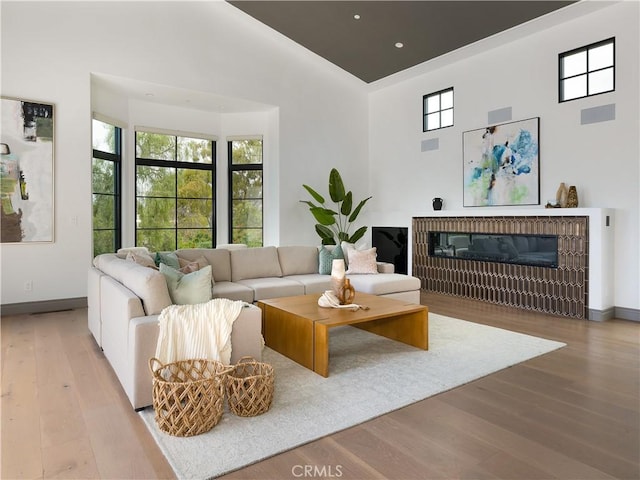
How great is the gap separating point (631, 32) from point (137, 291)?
5759 mm

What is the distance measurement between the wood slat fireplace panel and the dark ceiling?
2596 mm

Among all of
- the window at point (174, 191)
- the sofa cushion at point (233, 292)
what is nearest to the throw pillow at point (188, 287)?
the sofa cushion at point (233, 292)

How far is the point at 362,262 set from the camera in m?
5.15

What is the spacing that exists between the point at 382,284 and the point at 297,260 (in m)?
1.25

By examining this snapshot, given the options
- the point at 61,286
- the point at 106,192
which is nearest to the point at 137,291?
the point at 61,286

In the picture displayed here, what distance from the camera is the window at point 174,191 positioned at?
6.87 m

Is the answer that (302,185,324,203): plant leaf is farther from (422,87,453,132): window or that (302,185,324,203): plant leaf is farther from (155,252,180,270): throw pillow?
(155,252,180,270): throw pillow

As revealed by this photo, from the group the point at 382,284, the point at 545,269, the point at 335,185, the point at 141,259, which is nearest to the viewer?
the point at 141,259

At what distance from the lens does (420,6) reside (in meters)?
5.41

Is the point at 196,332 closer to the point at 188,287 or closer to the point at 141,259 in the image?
the point at 188,287

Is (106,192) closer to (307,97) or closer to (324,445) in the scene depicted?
(307,97)

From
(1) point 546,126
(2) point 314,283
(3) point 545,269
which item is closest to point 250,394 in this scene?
(2) point 314,283

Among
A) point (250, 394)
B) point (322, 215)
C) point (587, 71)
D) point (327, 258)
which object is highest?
point (587, 71)

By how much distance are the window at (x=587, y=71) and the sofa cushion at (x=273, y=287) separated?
4.18 meters
